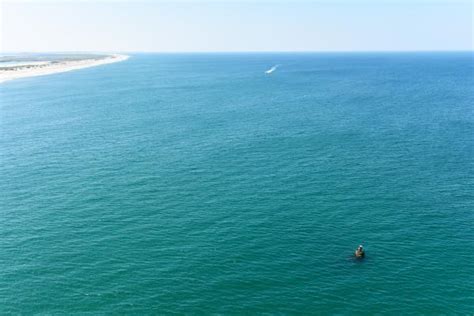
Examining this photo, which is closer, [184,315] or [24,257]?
[184,315]

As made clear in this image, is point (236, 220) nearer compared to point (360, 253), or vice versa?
point (360, 253)

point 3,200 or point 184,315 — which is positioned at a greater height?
point 3,200

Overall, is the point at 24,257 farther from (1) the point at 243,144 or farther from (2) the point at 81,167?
(1) the point at 243,144

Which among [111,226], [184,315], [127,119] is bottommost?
[184,315]

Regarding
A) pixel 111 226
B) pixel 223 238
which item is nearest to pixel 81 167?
pixel 111 226

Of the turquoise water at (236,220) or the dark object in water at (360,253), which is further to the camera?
the dark object in water at (360,253)

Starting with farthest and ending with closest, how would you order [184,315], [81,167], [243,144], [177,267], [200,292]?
[243,144], [81,167], [177,267], [200,292], [184,315]

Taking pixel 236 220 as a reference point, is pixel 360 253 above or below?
below

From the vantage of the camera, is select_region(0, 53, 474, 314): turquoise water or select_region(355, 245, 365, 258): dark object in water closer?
select_region(0, 53, 474, 314): turquoise water
